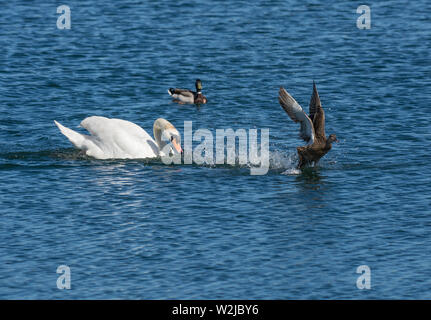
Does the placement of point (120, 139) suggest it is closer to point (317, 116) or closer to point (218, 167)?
point (218, 167)

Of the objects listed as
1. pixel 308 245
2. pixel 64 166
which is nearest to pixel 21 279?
pixel 308 245

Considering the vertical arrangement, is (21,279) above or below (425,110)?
below

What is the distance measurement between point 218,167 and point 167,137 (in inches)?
69.2

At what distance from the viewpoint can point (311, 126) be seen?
21359 mm

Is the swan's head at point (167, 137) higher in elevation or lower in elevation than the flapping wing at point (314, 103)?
lower

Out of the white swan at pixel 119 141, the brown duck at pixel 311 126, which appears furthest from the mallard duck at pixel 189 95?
the brown duck at pixel 311 126

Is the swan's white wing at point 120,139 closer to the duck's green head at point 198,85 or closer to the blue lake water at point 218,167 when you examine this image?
the blue lake water at point 218,167

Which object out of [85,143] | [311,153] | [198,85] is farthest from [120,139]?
[198,85]

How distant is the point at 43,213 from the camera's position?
784 inches

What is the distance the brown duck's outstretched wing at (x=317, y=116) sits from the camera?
2155 cm

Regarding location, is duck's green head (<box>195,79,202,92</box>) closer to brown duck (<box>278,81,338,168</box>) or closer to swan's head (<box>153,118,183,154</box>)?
swan's head (<box>153,118,183,154</box>)

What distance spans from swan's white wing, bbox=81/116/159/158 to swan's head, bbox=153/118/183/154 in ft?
1.17

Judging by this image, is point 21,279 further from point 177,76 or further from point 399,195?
point 177,76

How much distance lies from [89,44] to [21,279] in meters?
20.6
